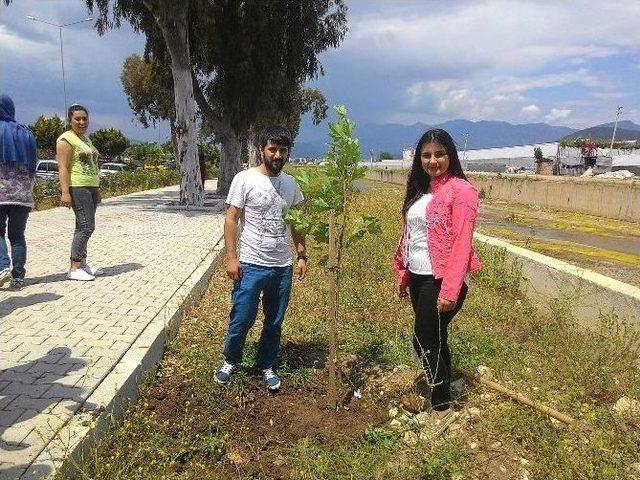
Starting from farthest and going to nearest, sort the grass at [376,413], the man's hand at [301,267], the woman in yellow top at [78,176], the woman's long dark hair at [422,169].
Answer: the woman in yellow top at [78,176] → the man's hand at [301,267] → the woman's long dark hair at [422,169] → the grass at [376,413]

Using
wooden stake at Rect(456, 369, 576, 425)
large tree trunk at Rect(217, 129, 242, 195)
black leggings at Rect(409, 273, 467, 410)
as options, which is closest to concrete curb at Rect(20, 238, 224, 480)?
black leggings at Rect(409, 273, 467, 410)

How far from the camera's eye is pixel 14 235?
541cm

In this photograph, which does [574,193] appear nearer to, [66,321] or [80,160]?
[80,160]

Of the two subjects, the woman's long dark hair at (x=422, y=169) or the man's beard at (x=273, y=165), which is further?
the man's beard at (x=273, y=165)

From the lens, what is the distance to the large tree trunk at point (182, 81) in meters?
12.9

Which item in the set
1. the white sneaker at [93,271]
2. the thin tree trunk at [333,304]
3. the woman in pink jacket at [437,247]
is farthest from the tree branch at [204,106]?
the woman in pink jacket at [437,247]

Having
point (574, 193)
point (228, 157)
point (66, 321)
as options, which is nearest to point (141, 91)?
point (228, 157)

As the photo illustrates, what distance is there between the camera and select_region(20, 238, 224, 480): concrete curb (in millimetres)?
2541

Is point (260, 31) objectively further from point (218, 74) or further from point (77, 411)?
point (77, 411)

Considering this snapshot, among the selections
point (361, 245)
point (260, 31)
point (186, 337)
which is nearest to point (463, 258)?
point (186, 337)

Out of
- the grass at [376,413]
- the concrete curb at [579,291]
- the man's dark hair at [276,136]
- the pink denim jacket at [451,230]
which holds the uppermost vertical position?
the man's dark hair at [276,136]

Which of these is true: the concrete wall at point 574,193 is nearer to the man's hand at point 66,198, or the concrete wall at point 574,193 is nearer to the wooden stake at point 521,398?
the man's hand at point 66,198

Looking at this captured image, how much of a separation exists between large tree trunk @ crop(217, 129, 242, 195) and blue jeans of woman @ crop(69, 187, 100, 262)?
1307 centimetres

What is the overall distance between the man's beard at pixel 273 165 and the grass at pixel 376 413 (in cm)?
148
